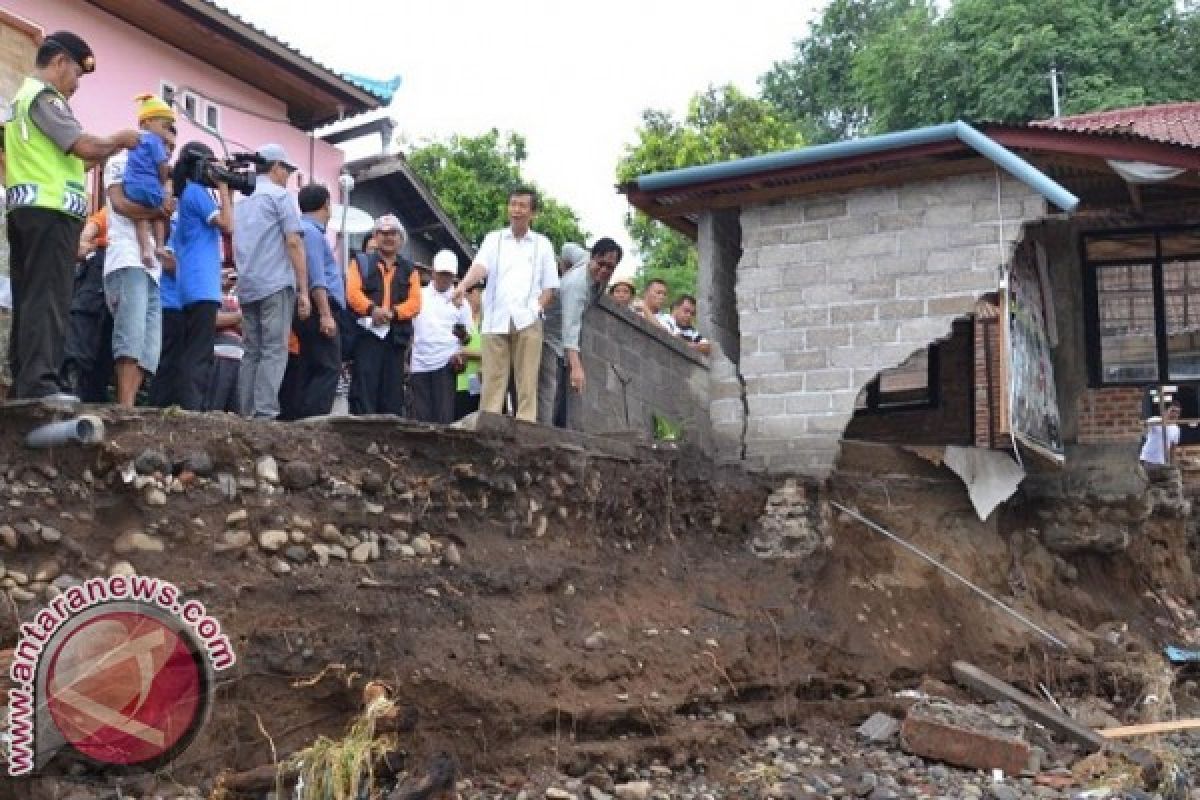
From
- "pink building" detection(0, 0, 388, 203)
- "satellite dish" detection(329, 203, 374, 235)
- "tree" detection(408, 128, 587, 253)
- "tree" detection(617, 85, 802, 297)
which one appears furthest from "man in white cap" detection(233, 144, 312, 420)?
"tree" detection(617, 85, 802, 297)

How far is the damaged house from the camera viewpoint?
989cm

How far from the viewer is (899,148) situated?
385 inches

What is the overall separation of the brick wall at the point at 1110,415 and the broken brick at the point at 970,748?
4394mm

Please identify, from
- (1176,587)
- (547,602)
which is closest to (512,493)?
(547,602)

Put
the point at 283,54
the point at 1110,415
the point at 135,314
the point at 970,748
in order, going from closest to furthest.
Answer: the point at 135,314 < the point at 970,748 < the point at 1110,415 < the point at 283,54

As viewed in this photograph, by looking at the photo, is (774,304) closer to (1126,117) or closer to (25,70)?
(1126,117)

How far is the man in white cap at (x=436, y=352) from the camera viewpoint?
9016 mm

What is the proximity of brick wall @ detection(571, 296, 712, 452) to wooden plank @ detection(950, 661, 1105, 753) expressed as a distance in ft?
8.51

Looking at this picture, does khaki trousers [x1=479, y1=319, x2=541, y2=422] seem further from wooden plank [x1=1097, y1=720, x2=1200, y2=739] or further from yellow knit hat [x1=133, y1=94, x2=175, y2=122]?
wooden plank [x1=1097, y1=720, x2=1200, y2=739]

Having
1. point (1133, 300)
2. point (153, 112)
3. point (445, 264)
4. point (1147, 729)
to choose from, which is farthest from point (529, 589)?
point (1133, 300)

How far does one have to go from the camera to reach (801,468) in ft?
33.4

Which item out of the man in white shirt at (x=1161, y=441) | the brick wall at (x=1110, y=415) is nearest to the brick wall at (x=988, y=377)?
the brick wall at (x=1110, y=415)

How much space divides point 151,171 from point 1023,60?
22.3m

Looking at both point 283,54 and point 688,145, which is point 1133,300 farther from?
point 688,145
